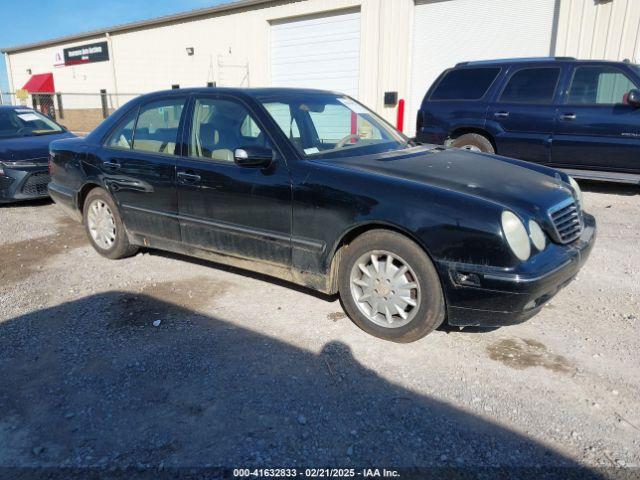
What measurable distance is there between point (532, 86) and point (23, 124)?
8330 mm

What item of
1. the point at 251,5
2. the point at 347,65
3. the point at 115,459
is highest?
the point at 251,5

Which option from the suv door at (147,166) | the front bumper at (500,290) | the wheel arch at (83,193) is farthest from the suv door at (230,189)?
the wheel arch at (83,193)

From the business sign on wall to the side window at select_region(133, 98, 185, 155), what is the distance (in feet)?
73.9

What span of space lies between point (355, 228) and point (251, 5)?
15.3 m

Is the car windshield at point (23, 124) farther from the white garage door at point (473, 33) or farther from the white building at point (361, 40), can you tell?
the white garage door at point (473, 33)

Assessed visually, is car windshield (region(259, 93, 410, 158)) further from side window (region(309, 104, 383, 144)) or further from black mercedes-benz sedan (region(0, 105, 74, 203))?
black mercedes-benz sedan (region(0, 105, 74, 203))

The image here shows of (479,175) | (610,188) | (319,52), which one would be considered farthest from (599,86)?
(319,52)

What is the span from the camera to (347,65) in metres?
14.7

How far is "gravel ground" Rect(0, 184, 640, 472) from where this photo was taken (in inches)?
93.7

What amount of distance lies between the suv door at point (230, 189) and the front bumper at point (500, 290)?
49.6 inches

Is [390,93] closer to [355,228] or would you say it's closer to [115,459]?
[355,228]

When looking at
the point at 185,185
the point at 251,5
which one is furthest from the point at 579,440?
the point at 251,5

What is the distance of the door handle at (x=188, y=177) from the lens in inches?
161

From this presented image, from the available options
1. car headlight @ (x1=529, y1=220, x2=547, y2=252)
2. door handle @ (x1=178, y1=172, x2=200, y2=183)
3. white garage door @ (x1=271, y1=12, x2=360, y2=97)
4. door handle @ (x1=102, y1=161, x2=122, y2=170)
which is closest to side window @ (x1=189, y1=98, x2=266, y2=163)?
door handle @ (x1=178, y1=172, x2=200, y2=183)
